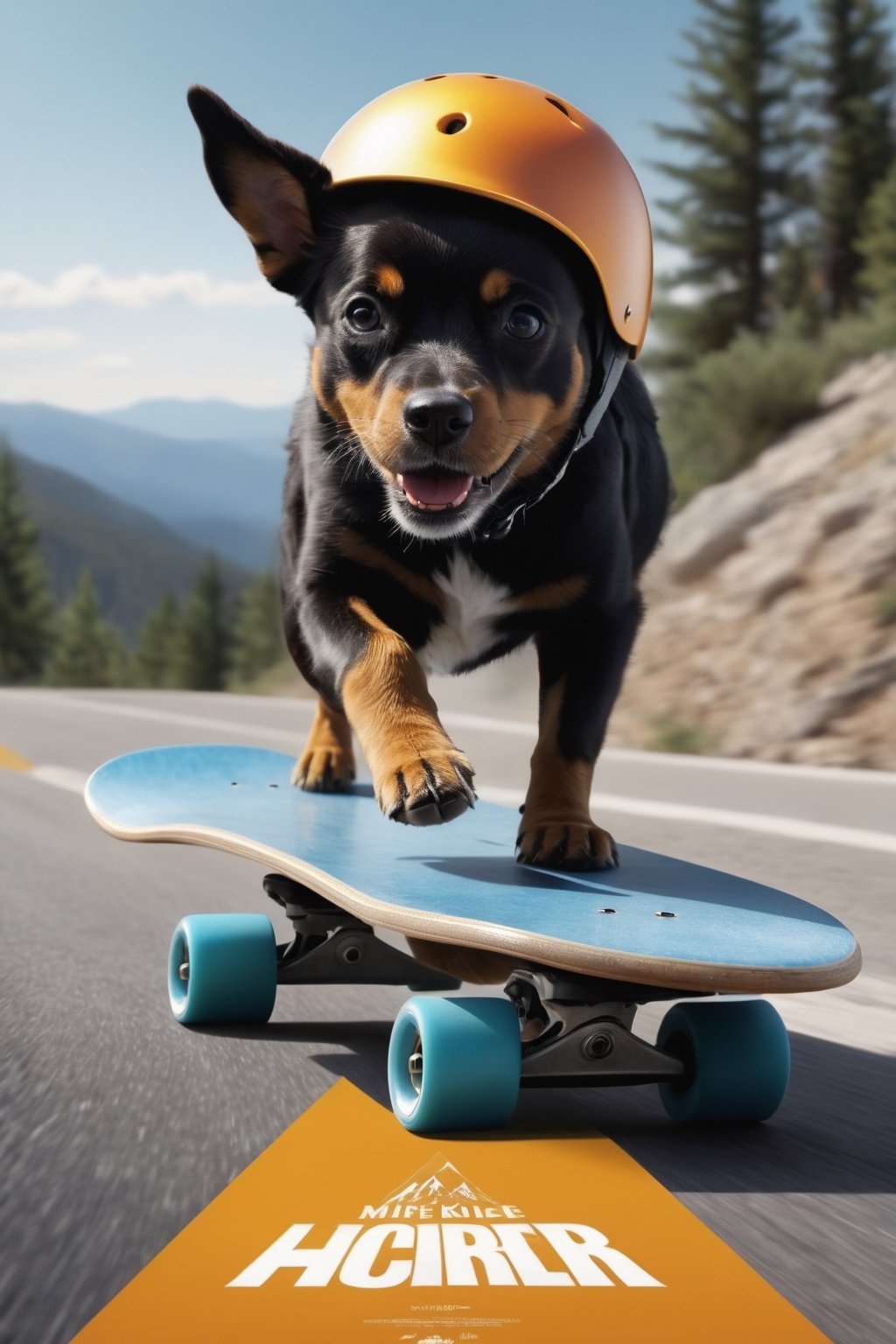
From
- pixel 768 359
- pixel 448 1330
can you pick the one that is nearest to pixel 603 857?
pixel 448 1330

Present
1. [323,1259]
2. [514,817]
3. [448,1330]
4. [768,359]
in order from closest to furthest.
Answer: [448,1330], [323,1259], [514,817], [768,359]

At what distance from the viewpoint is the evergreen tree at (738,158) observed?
39938 mm

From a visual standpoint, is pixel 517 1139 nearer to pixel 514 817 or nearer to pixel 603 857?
pixel 603 857

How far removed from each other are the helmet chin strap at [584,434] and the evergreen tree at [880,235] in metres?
32.6

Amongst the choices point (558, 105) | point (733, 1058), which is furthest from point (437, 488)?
point (733, 1058)

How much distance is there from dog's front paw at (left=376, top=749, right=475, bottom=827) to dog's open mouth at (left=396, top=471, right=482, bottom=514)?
67 cm

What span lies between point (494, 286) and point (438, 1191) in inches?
78.1

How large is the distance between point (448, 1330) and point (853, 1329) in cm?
59

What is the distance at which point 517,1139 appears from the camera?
3.13 metres

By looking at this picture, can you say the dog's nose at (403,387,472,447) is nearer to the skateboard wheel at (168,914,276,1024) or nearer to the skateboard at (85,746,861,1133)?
the skateboard at (85,746,861,1133)

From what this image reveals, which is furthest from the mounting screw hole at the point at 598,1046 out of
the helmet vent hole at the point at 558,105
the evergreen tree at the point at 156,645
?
the evergreen tree at the point at 156,645

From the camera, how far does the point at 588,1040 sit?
3139 millimetres

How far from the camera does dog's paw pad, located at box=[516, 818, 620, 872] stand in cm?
368

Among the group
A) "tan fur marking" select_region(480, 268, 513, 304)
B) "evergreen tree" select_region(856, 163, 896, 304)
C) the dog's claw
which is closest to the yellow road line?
"tan fur marking" select_region(480, 268, 513, 304)
